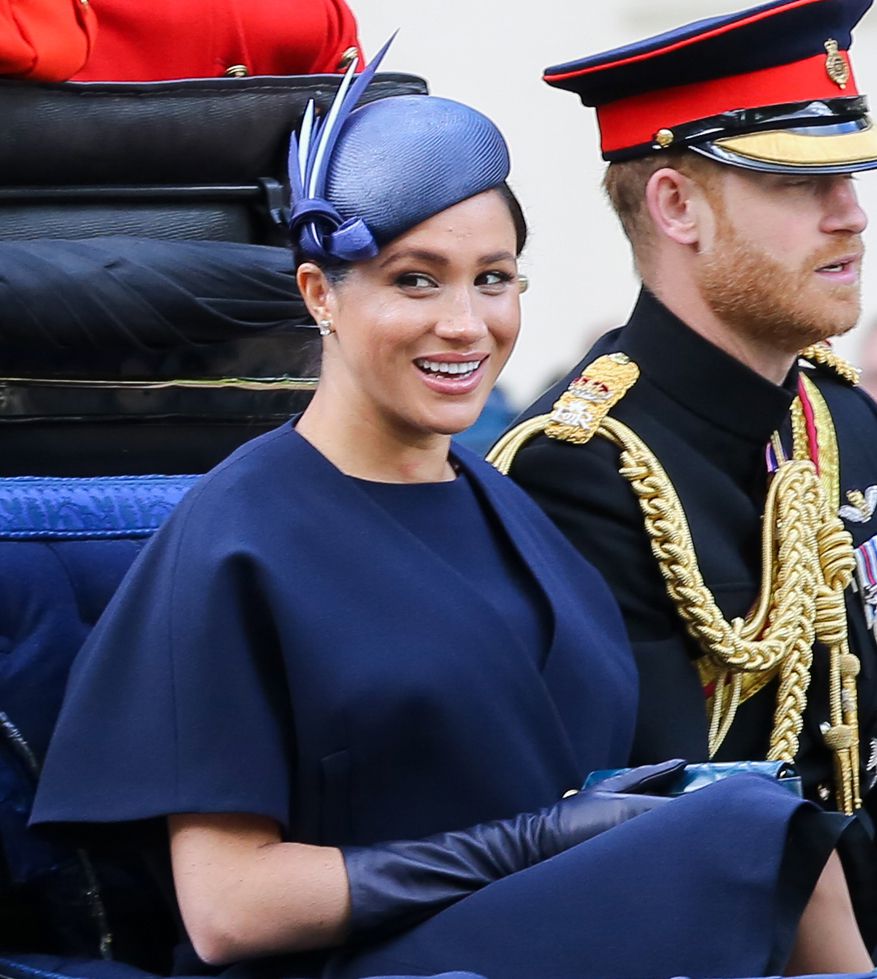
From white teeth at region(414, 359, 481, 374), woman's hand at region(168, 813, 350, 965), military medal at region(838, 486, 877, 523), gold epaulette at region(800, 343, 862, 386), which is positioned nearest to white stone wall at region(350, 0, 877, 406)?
gold epaulette at region(800, 343, 862, 386)

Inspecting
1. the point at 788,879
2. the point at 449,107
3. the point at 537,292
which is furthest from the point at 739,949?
the point at 537,292

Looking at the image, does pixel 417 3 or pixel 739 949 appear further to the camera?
pixel 417 3

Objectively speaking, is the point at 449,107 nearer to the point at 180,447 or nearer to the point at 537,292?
the point at 180,447

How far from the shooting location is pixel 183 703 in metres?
2.24

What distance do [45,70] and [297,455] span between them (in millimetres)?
612

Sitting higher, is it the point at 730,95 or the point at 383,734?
the point at 730,95

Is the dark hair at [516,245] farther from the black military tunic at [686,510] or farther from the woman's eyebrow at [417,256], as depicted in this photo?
the black military tunic at [686,510]

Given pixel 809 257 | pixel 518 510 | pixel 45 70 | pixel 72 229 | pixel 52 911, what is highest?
pixel 45 70

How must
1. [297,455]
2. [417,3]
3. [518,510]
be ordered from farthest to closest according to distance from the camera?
1. [417,3]
2. [518,510]
3. [297,455]

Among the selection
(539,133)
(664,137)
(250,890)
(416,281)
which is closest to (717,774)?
(250,890)

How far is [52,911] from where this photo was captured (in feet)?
8.20

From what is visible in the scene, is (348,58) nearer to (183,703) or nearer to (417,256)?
(417,256)

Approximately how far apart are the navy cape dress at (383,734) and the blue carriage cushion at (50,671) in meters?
0.09

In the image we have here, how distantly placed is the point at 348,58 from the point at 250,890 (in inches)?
50.3
